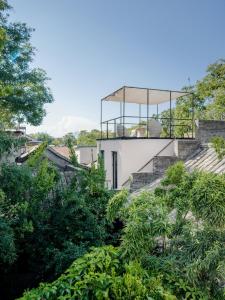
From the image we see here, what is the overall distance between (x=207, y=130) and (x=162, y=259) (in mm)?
7750

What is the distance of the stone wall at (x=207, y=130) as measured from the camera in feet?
34.3

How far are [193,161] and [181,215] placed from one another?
564 centimetres

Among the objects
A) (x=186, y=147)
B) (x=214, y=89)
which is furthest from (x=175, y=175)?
(x=214, y=89)

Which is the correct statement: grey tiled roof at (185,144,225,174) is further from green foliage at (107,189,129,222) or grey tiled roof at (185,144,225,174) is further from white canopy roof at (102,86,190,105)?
green foliage at (107,189,129,222)

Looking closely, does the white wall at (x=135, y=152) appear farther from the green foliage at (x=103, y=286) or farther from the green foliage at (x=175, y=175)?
the green foliage at (x=103, y=286)

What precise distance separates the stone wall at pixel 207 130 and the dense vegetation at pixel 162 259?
22.7 feet

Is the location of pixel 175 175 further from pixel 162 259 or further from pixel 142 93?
pixel 142 93

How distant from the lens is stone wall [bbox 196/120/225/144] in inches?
411

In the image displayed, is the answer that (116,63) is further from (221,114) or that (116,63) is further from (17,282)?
(17,282)

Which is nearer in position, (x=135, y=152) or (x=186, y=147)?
(x=186, y=147)

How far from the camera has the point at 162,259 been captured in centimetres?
367

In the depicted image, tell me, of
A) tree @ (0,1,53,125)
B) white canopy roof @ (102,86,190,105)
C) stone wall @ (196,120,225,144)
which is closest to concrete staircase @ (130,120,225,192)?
stone wall @ (196,120,225,144)

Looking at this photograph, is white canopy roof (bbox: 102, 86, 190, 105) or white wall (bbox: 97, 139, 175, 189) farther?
white canopy roof (bbox: 102, 86, 190, 105)

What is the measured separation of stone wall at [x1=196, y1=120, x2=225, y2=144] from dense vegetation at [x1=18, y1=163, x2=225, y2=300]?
22.7 ft
